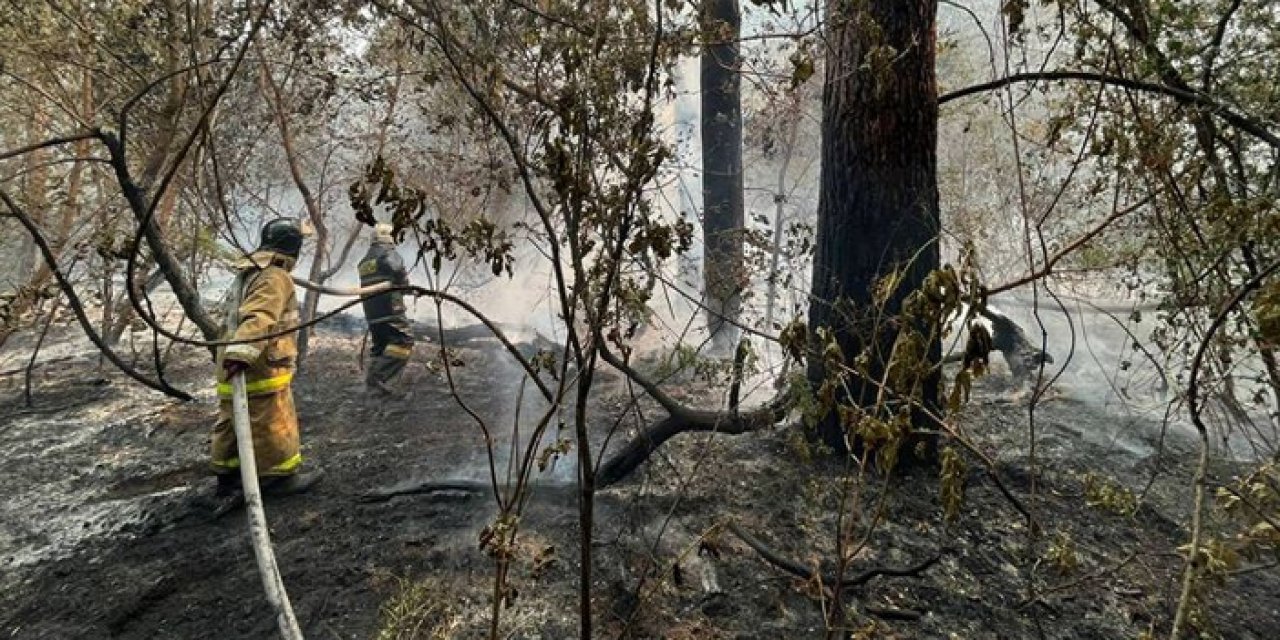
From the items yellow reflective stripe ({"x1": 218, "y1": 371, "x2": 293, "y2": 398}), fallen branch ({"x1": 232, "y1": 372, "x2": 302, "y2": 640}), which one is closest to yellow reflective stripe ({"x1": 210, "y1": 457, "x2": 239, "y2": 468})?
yellow reflective stripe ({"x1": 218, "y1": 371, "x2": 293, "y2": 398})

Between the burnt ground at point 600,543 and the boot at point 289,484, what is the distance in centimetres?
9

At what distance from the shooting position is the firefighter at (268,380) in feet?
12.5

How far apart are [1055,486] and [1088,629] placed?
150 cm

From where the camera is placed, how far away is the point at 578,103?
194 centimetres

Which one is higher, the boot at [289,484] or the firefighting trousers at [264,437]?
the firefighting trousers at [264,437]

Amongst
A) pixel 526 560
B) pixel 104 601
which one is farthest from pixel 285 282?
pixel 526 560

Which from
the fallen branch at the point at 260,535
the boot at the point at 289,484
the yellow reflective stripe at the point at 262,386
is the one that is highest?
the yellow reflective stripe at the point at 262,386

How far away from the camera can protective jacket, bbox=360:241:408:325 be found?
6.44 m

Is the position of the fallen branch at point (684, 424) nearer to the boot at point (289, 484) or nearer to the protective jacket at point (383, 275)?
the boot at point (289, 484)

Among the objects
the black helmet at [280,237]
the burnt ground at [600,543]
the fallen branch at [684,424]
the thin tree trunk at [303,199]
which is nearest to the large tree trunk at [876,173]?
the fallen branch at [684,424]

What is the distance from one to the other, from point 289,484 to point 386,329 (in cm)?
259

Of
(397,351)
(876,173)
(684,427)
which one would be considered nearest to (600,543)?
(684,427)

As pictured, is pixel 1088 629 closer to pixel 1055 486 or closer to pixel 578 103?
pixel 1055 486

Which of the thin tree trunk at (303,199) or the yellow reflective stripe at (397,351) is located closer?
the thin tree trunk at (303,199)
